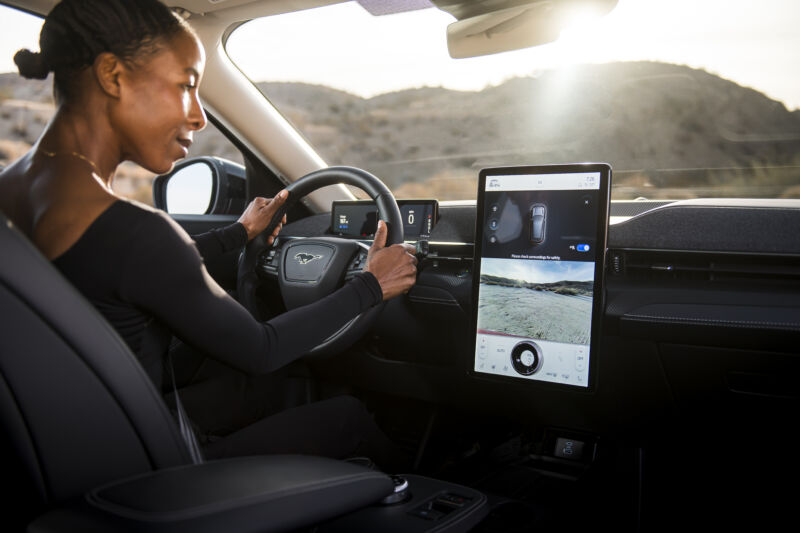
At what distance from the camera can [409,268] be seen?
1.53 meters

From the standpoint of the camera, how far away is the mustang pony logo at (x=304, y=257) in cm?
214

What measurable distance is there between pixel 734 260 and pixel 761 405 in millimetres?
418

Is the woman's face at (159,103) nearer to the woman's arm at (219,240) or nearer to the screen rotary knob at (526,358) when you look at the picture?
the woman's arm at (219,240)

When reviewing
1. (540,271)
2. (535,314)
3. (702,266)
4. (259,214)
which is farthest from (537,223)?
(259,214)

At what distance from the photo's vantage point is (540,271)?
1.82 metres

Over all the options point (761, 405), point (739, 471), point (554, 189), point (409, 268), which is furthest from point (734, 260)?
Result: point (409, 268)

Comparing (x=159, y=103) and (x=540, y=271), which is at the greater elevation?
(x=159, y=103)

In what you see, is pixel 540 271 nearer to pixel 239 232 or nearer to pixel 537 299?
pixel 537 299

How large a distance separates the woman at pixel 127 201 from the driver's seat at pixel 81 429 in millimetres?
130

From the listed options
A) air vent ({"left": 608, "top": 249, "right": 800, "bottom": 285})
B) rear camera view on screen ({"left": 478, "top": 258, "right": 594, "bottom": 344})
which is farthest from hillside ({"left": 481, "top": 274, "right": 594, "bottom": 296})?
air vent ({"left": 608, "top": 249, "right": 800, "bottom": 285})

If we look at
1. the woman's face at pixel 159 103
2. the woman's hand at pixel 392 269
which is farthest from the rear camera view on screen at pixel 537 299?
the woman's face at pixel 159 103

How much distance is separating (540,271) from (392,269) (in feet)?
1.74

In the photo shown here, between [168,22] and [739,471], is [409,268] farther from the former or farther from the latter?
[739,471]

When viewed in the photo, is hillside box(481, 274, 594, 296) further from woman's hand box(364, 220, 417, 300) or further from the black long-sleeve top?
the black long-sleeve top
